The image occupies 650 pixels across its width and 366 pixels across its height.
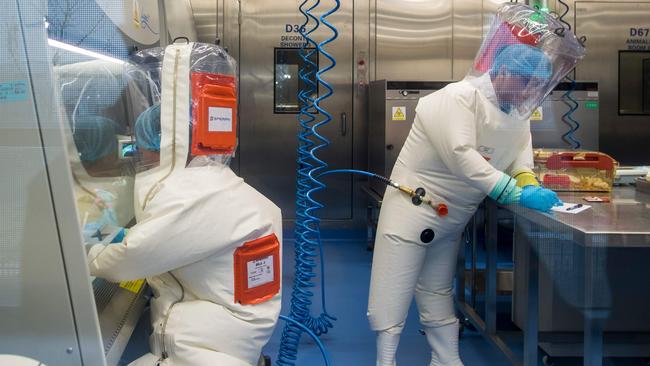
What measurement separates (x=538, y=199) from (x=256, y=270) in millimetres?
1066

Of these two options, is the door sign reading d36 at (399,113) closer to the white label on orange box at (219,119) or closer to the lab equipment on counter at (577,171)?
the lab equipment on counter at (577,171)

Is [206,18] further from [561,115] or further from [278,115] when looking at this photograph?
[561,115]

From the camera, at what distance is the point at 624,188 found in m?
2.57

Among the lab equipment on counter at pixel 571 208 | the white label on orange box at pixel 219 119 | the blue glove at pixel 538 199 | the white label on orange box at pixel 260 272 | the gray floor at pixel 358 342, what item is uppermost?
the white label on orange box at pixel 219 119

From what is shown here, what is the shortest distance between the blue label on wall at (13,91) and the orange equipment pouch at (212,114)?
1.48 feet

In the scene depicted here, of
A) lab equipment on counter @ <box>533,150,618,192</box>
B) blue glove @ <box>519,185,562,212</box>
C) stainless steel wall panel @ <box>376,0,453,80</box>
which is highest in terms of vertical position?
stainless steel wall panel @ <box>376,0,453,80</box>

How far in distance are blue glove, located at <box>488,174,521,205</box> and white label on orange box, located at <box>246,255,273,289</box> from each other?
0.93m

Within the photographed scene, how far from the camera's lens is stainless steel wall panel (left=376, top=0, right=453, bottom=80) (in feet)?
16.9

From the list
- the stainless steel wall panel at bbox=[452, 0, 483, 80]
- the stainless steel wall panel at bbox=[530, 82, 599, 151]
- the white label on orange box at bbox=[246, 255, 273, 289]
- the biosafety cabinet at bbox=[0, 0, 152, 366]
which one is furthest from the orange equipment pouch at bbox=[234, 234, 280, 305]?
the stainless steel wall panel at bbox=[452, 0, 483, 80]

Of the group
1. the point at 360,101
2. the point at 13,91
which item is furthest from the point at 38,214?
the point at 360,101

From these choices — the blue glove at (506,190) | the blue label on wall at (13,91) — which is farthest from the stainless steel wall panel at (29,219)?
the blue glove at (506,190)

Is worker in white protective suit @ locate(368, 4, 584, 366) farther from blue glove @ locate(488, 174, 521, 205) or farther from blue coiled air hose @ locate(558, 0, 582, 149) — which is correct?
blue coiled air hose @ locate(558, 0, 582, 149)

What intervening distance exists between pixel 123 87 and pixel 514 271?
5.97 feet

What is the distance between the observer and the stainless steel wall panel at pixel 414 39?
514 cm
